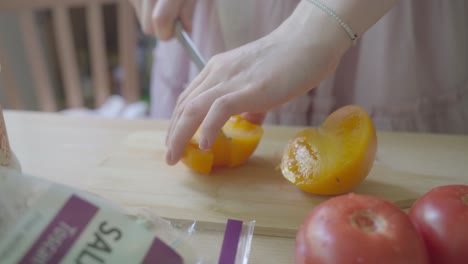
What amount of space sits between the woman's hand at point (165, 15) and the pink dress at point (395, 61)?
2cm

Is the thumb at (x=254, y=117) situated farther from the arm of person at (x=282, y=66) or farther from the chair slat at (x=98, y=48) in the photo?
the chair slat at (x=98, y=48)

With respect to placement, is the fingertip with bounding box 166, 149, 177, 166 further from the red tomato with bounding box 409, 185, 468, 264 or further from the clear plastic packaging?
the red tomato with bounding box 409, 185, 468, 264

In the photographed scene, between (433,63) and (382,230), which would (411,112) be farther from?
(382,230)

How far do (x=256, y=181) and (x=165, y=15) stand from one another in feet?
1.08

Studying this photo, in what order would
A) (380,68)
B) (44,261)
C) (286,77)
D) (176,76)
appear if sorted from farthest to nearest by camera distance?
(176,76) → (380,68) → (286,77) → (44,261)

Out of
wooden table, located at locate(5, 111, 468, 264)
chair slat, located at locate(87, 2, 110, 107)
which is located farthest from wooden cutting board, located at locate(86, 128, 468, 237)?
chair slat, located at locate(87, 2, 110, 107)

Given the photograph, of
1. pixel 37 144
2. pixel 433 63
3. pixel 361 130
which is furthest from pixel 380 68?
pixel 37 144

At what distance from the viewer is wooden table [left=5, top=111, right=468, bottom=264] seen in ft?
A: 1.75

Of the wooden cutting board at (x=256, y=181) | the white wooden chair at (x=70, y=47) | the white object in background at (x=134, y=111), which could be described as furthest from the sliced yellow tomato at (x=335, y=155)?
the white wooden chair at (x=70, y=47)

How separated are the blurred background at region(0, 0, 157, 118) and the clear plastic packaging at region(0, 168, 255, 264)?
0.95 metres

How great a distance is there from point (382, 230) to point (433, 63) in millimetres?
498

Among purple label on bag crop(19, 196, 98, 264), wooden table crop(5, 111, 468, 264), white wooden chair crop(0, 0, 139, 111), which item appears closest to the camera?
purple label on bag crop(19, 196, 98, 264)

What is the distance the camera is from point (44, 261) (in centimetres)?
33

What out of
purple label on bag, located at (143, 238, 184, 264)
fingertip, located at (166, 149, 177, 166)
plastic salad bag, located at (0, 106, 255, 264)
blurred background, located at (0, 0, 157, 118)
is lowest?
blurred background, located at (0, 0, 157, 118)
